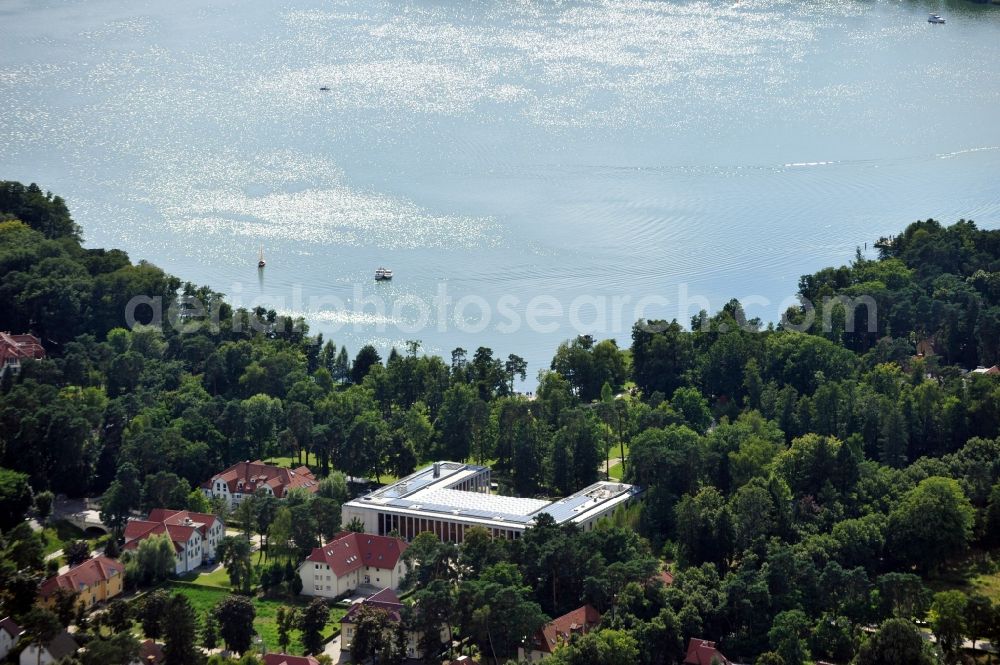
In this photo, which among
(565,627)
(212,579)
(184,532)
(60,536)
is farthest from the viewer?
(60,536)

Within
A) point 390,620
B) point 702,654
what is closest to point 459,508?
point 390,620

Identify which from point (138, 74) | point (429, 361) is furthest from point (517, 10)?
point (429, 361)

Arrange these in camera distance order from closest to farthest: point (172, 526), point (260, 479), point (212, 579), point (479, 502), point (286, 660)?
point (286, 660) → point (212, 579) → point (172, 526) → point (479, 502) → point (260, 479)

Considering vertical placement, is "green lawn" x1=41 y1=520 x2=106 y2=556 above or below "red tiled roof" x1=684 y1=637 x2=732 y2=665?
above

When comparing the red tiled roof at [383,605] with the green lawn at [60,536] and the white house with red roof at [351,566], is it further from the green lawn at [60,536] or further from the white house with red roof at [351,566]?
the green lawn at [60,536]

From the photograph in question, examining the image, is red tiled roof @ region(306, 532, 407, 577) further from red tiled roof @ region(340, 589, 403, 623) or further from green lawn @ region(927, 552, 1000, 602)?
green lawn @ region(927, 552, 1000, 602)

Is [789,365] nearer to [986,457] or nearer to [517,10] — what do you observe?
[986,457]

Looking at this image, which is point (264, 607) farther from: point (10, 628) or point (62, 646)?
point (10, 628)

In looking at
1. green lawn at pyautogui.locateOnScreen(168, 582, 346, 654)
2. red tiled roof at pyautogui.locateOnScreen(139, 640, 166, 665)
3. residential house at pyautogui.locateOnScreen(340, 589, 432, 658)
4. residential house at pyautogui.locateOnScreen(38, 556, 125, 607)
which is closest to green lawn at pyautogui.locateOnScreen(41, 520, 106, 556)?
residential house at pyautogui.locateOnScreen(38, 556, 125, 607)
